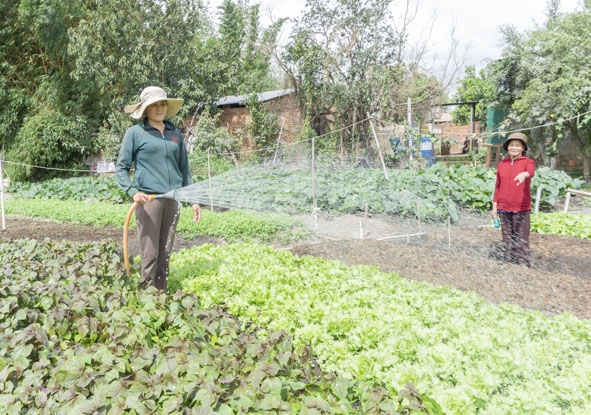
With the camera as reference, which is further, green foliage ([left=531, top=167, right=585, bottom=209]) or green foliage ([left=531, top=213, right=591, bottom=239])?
green foliage ([left=531, top=167, right=585, bottom=209])

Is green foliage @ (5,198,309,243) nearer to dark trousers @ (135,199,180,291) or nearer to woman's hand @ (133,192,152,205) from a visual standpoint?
dark trousers @ (135,199,180,291)

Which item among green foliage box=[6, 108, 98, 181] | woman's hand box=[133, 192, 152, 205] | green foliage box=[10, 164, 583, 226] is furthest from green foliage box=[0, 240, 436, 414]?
green foliage box=[6, 108, 98, 181]

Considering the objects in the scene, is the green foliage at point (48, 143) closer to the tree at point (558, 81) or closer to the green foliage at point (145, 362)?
the tree at point (558, 81)

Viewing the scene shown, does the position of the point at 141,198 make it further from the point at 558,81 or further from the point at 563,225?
the point at 558,81

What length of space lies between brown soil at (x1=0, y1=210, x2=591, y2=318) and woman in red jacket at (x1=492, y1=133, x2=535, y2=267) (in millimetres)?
400

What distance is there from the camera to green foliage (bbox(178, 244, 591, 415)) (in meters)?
2.52

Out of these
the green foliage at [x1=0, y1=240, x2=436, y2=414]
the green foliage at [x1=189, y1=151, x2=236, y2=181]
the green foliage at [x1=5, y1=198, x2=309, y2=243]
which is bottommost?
the green foliage at [x1=5, y1=198, x2=309, y2=243]

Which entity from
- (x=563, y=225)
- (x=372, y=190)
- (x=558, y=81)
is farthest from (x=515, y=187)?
(x=558, y=81)

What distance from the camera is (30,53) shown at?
69.2 feet

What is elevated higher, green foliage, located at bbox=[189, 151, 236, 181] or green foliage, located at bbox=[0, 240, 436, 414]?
green foliage, located at bbox=[189, 151, 236, 181]

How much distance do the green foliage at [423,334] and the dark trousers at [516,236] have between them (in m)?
2.77

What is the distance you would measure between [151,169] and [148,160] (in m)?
0.09

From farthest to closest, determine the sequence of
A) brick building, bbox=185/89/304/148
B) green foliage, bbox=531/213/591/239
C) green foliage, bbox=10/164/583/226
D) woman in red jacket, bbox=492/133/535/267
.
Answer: brick building, bbox=185/89/304/148 < green foliage, bbox=10/164/583/226 < green foliage, bbox=531/213/591/239 < woman in red jacket, bbox=492/133/535/267

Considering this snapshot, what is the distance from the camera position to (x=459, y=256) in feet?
21.2
